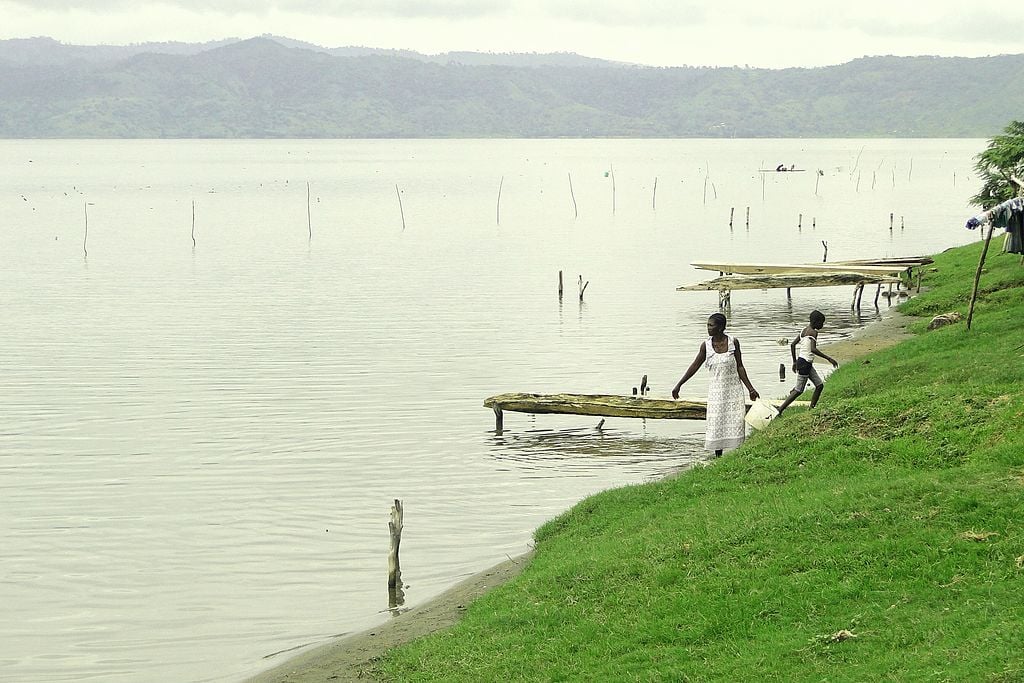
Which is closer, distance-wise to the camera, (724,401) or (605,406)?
(724,401)

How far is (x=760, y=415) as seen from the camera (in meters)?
21.5

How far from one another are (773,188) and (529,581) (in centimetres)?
13562

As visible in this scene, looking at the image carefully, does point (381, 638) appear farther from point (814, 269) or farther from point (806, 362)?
Answer: point (814, 269)

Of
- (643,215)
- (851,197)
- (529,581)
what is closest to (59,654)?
→ (529,581)

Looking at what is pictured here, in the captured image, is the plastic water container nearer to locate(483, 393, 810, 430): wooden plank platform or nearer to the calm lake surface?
locate(483, 393, 810, 430): wooden plank platform

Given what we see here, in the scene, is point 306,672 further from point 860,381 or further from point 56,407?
point 56,407

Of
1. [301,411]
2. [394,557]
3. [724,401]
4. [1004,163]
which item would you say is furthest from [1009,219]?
[301,411]

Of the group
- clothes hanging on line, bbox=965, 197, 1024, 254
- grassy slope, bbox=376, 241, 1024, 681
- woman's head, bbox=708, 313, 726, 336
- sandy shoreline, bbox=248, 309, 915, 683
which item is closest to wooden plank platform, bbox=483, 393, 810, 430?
woman's head, bbox=708, 313, 726, 336

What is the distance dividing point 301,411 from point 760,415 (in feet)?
42.7

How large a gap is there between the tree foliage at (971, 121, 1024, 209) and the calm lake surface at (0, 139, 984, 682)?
6.04 m

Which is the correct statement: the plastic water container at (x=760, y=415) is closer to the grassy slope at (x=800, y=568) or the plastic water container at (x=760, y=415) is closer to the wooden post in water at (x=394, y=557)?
the grassy slope at (x=800, y=568)

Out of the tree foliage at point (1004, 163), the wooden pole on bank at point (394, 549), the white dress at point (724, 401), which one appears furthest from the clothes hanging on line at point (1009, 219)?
the wooden pole on bank at point (394, 549)

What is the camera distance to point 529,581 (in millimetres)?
14758

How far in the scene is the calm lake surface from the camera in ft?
58.8
